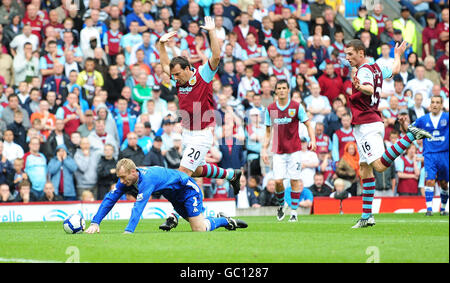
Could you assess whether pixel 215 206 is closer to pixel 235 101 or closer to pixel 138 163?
pixel 138 163

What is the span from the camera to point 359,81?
12.6 metres

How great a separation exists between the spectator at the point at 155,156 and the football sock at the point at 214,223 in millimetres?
7535

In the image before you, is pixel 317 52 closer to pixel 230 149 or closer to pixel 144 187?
pixel 230 149

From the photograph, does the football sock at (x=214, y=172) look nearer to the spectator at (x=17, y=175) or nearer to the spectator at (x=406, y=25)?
the spectator at (x=17, y=175)

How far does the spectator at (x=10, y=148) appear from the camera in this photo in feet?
63.8

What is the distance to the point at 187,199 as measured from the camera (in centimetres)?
1188

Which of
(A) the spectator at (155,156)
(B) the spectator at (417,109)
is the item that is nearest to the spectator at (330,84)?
(B) the spectator at (417,109)

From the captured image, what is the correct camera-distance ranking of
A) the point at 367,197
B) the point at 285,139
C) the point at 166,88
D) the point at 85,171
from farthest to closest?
the point at 166,88 < the point at 85,171 < the point at 285,139 < the point at 367,197

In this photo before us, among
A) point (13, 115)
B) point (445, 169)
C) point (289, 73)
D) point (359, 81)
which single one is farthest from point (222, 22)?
point (359, 81)

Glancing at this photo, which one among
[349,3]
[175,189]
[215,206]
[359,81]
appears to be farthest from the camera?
[349,3]

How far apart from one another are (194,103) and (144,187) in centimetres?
300

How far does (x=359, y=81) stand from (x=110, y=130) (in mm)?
9571

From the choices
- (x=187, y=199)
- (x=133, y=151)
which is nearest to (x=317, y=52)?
(x=133, y=151)

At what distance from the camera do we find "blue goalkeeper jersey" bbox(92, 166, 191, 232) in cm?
1108
